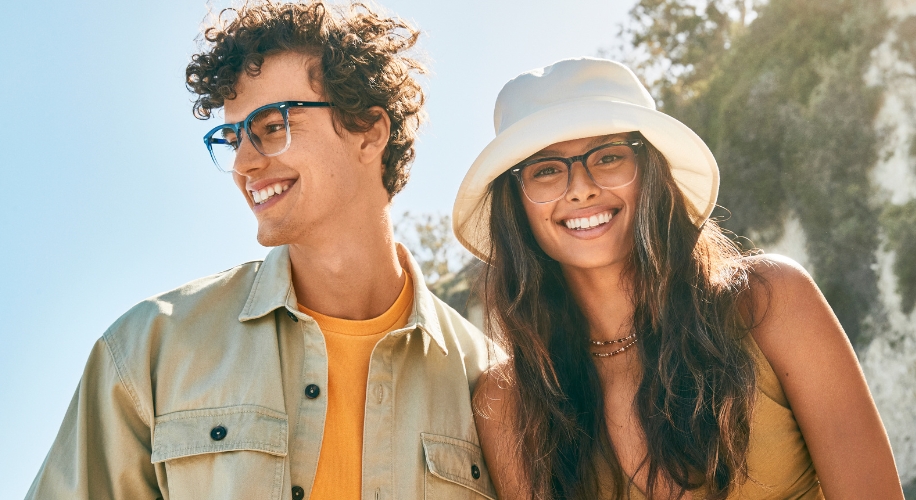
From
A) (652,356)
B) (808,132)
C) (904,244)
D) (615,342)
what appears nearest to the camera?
(652,356)

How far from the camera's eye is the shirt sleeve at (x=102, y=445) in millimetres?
2809

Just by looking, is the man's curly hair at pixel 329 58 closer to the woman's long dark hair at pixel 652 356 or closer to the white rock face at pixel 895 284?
the woman's long dark hair at pixel 652 356

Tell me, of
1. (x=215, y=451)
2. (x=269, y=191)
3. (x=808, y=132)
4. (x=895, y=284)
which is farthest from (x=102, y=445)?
(x=808, y=132)

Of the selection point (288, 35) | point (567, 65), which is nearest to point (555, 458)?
point (567, 65)

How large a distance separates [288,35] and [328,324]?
1212 mm

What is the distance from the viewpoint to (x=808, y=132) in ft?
31.1

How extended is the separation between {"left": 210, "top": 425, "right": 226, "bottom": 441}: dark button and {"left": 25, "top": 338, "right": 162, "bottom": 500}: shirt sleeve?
0.23m

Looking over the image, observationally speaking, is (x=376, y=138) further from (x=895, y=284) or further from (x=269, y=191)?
(x=895, y=284)

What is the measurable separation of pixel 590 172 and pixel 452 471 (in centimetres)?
121

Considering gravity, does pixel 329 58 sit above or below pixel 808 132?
below

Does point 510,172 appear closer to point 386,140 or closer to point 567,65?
point 567,65

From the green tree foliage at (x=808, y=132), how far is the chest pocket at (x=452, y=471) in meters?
6.06

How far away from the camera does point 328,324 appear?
322 centimetres

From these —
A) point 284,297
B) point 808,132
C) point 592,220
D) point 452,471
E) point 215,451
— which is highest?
point 808,132
